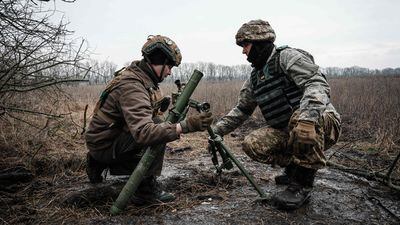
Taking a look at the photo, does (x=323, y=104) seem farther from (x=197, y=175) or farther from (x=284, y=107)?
(x=197, y=175)

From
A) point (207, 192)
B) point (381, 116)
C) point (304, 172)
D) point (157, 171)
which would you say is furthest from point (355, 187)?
point (381, 116)

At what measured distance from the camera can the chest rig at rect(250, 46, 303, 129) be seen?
3.21 meters

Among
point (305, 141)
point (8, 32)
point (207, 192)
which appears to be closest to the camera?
point (305, 141)

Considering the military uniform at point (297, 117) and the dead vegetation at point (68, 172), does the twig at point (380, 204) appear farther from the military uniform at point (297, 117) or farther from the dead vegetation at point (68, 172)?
the military uniform at point (297, 117)

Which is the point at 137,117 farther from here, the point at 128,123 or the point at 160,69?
the point at 160,69

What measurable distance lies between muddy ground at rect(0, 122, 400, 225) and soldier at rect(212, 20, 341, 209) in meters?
0.25

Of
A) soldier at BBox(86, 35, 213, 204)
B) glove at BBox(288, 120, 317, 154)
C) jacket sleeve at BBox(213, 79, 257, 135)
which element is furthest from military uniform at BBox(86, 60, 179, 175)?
glove at BBox(288, 120, 317, 154)

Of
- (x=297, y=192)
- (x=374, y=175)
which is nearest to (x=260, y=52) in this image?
(x=297, y=192)

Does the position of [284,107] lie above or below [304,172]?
above

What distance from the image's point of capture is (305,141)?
265 centimetres

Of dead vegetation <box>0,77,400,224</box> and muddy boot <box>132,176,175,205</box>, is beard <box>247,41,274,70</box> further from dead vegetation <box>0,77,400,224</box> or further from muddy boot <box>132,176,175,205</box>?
muddy boot <box>132,176,175,205</box>

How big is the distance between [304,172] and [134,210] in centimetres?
164

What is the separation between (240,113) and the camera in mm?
3838

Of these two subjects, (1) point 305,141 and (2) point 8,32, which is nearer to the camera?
(1) point 305,141
